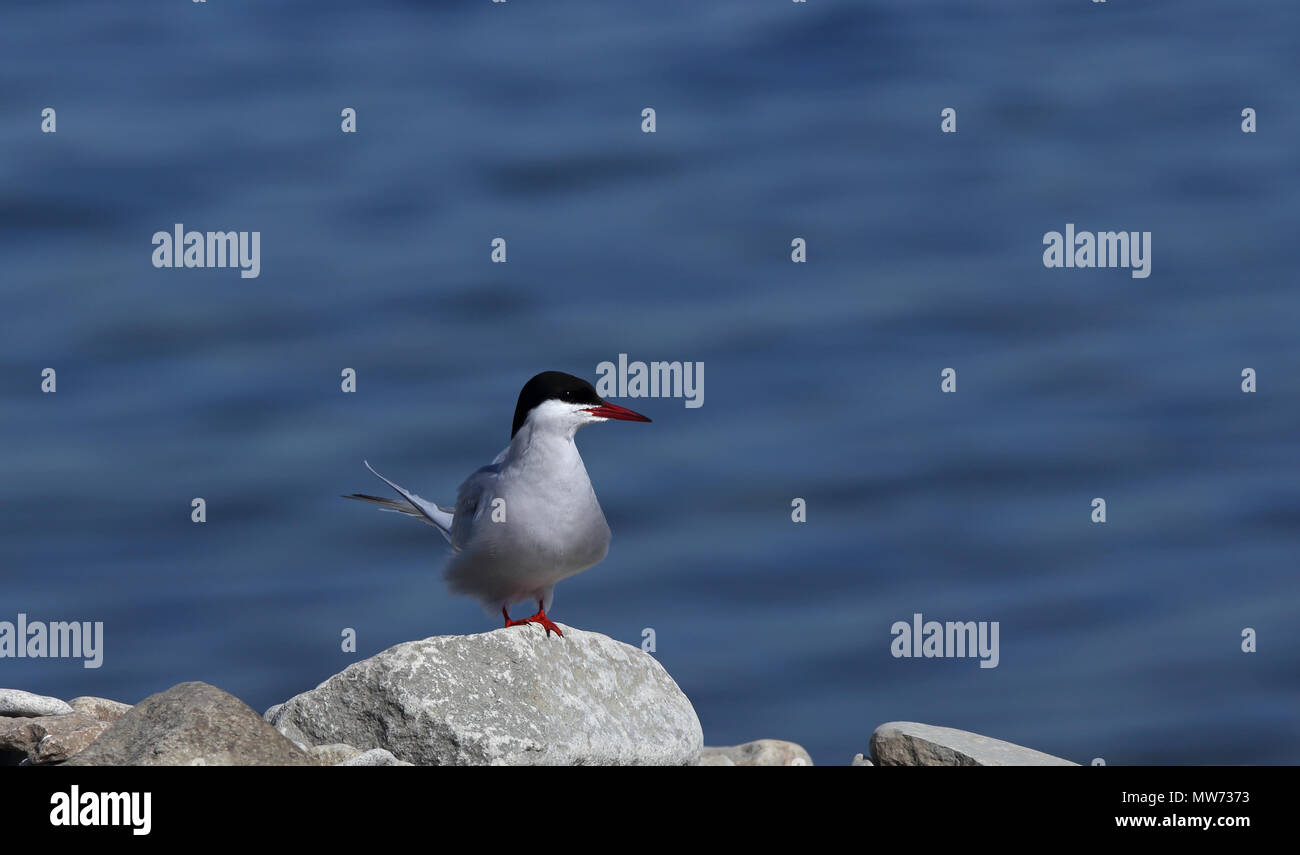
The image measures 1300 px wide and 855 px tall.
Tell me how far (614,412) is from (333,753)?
88.8 inches

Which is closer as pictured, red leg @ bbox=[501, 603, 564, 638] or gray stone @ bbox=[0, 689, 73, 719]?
gray stone @ bbox=[0, 689, 73, 719]

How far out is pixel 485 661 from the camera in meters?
7.25

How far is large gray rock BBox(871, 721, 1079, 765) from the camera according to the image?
754 centimetres

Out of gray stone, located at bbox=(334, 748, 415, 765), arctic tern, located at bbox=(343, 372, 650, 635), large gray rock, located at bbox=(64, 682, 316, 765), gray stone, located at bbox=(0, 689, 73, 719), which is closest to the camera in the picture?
large gray rock, located at bbox=(64, 682, 316, 765)

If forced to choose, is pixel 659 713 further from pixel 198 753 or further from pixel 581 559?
pixel 198 753

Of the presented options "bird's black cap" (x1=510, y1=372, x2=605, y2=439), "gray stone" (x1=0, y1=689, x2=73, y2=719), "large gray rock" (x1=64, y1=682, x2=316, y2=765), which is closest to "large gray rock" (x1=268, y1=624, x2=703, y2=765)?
"large gray rock" (x1=64, y1=682, x2=316, y2=765)

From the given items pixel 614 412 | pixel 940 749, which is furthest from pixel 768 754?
pixel 614 412

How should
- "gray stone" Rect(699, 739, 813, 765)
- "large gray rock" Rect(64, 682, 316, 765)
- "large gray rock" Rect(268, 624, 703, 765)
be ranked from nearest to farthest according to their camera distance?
"large gray rock" Rect(64, 682, 316, 765)
"large gray rock" Rect(268, 624, 703, 765)
"gray stone" Rect(699, 739, 813, 765)

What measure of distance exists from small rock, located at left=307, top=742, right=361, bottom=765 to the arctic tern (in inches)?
48.5

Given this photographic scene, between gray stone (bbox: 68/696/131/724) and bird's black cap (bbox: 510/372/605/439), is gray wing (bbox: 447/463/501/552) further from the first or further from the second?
gray stone (bbox: 68/696/131/724)
